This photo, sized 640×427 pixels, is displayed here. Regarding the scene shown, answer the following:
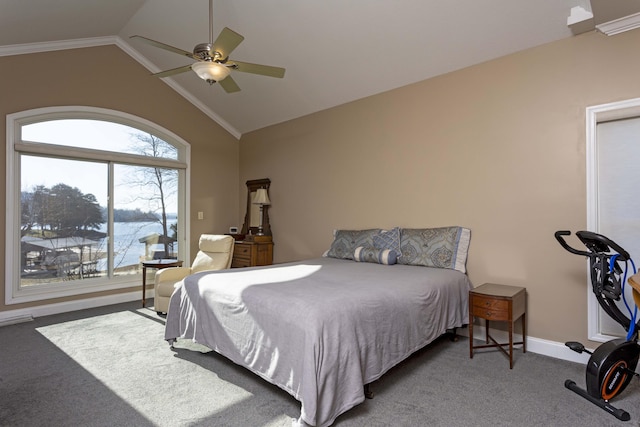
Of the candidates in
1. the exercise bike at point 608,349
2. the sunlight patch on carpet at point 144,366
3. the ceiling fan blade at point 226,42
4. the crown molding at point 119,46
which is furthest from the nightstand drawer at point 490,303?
the crown molding at point 119,46

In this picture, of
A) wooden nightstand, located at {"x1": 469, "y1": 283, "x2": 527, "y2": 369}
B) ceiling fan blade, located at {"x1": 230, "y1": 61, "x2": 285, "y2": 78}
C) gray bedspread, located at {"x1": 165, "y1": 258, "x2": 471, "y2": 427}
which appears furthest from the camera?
ceiling fan blade, located at {"x1": 230, "y1": 61, "x2": 285, "y2": 78}

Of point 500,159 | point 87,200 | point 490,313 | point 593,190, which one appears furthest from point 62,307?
point 593,190

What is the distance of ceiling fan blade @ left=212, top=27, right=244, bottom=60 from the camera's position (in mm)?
2449

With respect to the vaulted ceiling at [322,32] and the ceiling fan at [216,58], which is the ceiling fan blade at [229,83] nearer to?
the ceiling fan at [216,58]

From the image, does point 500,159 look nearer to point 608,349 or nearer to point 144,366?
point 608,349

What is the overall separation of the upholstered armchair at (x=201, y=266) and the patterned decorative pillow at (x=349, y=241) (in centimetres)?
133

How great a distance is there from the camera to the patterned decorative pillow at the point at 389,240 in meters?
3.75

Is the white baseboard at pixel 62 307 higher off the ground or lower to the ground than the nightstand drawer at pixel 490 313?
lower

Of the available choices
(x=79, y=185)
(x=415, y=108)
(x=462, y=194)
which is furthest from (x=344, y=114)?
(x=79, y=185)

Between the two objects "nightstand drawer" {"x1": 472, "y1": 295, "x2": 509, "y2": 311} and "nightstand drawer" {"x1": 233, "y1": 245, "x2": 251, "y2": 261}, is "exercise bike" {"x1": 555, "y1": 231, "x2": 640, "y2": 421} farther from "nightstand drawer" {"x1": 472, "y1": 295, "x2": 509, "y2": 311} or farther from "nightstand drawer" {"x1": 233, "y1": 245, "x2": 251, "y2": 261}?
"nightstand drawer" {"x1": 233, "y1": 245, "x2": 251, "y2": 261}

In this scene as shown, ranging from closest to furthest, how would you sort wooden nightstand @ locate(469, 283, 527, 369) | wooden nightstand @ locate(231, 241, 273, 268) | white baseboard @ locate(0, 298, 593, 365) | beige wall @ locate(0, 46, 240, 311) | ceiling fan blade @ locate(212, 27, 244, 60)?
ceiling fan blade @ locate(212, 27, 244, 60), wooden nightstand @ locate(469, 283, 527, 369), white baseboard @ locate(0, 298, 593, 365), beige wall @ locate(0, 46, 240, 311), wooden nightstand @ locate(231, 241, 273, 268)

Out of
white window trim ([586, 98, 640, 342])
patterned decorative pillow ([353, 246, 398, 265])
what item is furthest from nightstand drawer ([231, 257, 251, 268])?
white window trim ([586, 98, 640, 342])

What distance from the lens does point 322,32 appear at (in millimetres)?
3648

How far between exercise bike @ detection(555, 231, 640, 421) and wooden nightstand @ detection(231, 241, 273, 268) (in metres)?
4.02
